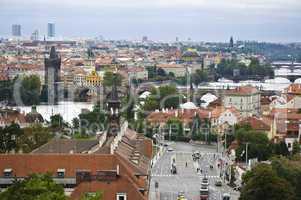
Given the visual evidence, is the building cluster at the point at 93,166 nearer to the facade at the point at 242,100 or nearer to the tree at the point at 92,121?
the tree at the point at 92,121

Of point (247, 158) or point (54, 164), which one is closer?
point (54, 164)

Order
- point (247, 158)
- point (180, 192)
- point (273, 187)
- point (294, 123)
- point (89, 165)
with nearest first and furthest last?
point (89, 165) → point (273, 187) → point (180, 192) → point (247, 158) → point (294, 123)

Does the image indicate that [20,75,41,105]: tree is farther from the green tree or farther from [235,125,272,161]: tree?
[235,125,272,161]: tree

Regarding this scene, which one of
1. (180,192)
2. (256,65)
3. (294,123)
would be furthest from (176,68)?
(180,192)

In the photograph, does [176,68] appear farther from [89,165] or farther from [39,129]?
[89,165]

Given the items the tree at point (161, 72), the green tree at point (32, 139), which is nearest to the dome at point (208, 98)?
the green tree at point (32, 139)

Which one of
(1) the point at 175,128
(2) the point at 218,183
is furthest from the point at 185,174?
(1) the point at 175,128
